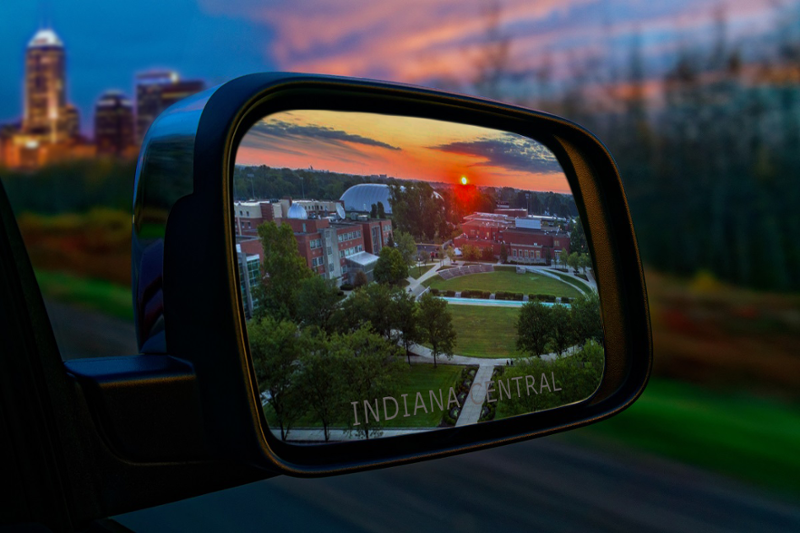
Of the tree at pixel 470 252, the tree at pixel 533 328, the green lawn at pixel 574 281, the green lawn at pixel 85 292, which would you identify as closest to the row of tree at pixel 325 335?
the tree at pixel 470 252

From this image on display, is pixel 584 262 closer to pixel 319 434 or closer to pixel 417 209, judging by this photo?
pixel 417 209

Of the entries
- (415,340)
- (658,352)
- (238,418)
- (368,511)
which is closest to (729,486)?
(368,511)

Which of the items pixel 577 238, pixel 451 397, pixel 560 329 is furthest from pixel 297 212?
pixel 577 238

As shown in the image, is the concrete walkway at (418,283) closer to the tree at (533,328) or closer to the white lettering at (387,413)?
the white lettering at (387,413)

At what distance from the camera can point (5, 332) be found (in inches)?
37.4

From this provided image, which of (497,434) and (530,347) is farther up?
(530,347)

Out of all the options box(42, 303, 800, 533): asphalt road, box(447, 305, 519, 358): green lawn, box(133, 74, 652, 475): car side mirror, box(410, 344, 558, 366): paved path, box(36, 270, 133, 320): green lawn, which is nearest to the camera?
box(133, 74, 652, 475): car side mirror

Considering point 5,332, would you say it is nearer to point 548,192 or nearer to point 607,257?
point 548,192

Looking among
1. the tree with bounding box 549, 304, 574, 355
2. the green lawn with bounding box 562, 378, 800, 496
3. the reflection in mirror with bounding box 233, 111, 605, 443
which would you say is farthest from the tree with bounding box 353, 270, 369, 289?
the green lawn with bounding box 562, 378, 800, 496

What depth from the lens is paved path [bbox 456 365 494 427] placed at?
4.06ft

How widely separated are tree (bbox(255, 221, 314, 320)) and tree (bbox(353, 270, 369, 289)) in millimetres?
77

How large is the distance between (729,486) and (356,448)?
3757mm

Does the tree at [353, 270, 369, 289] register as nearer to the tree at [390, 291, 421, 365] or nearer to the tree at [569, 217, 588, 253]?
the tree at [390, 291, 421, 365]

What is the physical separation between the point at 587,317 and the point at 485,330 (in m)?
0.34
